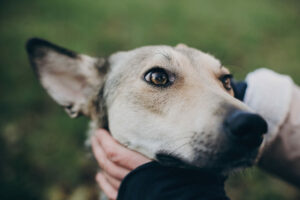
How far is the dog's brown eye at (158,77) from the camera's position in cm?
252

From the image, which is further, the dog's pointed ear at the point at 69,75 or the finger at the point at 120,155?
the dog's pointed ear at the point at 69,75

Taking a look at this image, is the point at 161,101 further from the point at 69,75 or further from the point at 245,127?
the point at 69,75

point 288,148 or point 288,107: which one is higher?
point 288,107

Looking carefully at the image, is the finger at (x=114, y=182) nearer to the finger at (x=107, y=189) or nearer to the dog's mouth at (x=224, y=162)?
the finger at (x=107, y=189)

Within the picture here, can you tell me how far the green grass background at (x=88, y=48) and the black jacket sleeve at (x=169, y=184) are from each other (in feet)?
1.70

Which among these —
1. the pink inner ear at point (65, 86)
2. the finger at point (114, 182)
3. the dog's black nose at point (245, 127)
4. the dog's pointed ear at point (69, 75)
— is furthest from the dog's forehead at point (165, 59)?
the finger at point (114, 182)

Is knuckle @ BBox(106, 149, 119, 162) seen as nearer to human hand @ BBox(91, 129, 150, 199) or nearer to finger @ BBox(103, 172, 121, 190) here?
human hand @ BBox(91, 129, 150, 199)

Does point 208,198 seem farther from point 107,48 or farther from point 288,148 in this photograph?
point 107,48

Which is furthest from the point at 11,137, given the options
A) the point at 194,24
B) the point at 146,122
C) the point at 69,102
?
the point at 194,24

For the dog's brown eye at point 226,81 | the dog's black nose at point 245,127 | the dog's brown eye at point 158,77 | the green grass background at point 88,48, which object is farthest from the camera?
the green grass background at point 88,48

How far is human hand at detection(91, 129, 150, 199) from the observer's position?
7.86 feet

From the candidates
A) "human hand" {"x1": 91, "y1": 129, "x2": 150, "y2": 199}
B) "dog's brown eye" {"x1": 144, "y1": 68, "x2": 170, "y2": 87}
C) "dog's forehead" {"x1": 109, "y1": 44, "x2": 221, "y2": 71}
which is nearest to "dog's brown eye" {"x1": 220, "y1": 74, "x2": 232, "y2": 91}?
"dog's forehead" {"x1": 109, "y1": 44, "x2": 221, "y2": 71}

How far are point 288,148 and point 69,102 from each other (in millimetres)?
2593

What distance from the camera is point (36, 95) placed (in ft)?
18.5
